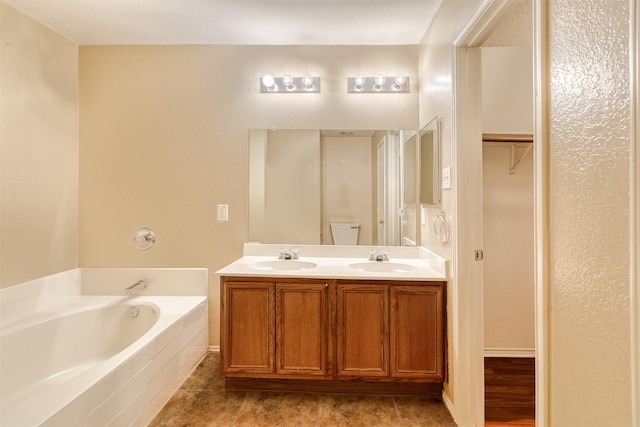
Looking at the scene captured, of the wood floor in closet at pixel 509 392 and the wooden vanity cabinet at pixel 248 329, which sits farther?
the wooden vanity cabinet at pixel 248 329

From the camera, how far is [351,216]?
8.52 feet

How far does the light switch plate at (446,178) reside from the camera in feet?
6.20

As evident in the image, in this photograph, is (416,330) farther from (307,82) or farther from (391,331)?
(307,82)

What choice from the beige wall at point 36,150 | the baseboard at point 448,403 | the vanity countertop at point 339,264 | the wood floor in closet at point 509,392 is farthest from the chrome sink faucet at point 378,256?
the beige wall at point 36,150

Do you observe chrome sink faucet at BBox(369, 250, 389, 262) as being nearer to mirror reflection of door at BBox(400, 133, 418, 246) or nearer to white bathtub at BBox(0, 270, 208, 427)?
mirror reflection of door at BBox(400, 133, 418, 246)

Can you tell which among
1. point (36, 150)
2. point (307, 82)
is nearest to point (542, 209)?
point (307, 82)

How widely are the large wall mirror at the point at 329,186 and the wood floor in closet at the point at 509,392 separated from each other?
115 centimetres

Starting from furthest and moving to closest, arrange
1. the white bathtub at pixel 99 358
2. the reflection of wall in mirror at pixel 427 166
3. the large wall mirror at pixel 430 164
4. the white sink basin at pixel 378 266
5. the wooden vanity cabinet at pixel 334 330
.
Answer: the white sink basin at pixel 378 266 → the reflection of wall in mirror at pixel 427 166 → the large wall mirror at pixel 430 164 → the wooden vanity cabinet at pixel 334 330 → the white bathtub at pixel 99 358

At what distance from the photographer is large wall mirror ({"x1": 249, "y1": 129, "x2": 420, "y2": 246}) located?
258cm

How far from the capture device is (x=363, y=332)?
199cm

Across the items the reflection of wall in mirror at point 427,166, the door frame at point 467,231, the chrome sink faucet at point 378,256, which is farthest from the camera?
the chrome sink faucet at point 378,256

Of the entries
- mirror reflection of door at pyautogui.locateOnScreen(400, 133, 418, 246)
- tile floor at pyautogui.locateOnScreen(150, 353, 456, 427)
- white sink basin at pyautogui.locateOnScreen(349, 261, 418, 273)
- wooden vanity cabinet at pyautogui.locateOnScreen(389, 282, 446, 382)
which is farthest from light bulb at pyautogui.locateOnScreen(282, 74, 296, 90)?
tile floor at pyautogui.locateOnScreen(150, 353, 456, 427)

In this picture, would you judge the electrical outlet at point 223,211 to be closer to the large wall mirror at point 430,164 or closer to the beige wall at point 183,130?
the beige wall at point 183,130

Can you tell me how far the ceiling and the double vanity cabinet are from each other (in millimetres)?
1788
